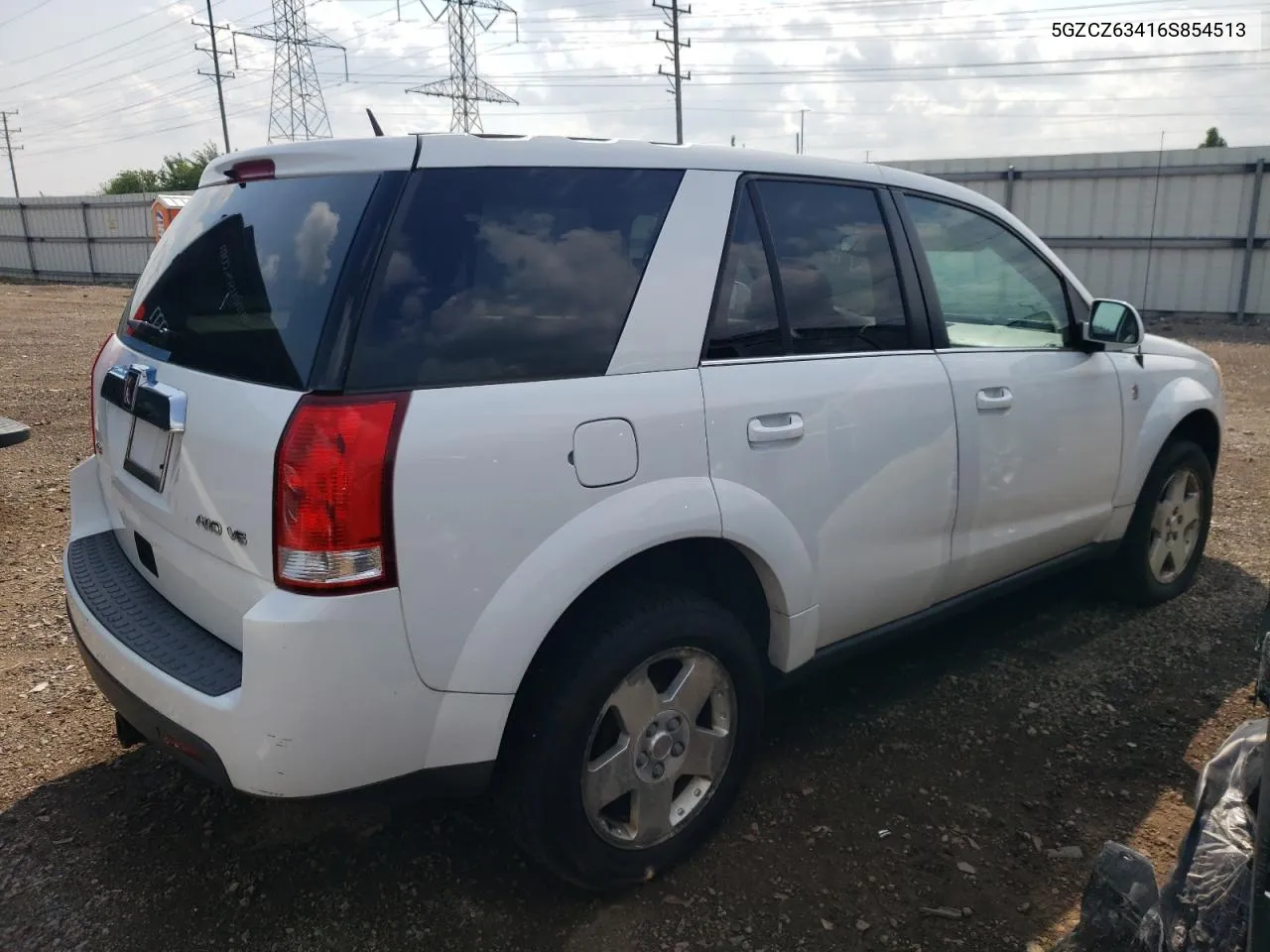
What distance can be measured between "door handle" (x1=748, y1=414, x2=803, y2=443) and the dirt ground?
1.14 metres

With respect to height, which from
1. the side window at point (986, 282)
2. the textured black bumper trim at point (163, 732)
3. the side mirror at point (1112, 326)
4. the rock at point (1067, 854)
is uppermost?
the side window at point (986, 282)

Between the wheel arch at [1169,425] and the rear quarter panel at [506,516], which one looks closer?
the rear quarter panel at [506,516]

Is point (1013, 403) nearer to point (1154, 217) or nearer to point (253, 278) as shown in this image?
point (253, 278)

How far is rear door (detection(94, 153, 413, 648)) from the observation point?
2.09 meters

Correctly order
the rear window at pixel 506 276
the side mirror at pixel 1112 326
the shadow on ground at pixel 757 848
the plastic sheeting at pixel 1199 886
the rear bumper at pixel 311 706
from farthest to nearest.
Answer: the side mirror at pixel 1112 326, the shadow on ground at pixel 757 848, the rear window at pixel 506 276, the rear bumper at pixel 311 706, the plastic sheeting at pixel 1199 886

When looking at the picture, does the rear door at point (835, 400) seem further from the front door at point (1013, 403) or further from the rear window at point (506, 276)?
the rear window at point (506, 276)

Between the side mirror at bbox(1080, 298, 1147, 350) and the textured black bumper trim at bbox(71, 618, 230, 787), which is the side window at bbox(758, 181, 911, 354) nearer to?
the side mirror at bbox(1080, 298, 1147, 350)

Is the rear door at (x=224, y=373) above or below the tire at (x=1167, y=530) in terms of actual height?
above

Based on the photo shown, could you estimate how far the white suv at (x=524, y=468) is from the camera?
6.65 ft

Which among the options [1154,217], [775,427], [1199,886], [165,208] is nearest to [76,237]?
[165,208]

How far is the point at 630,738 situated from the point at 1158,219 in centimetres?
1648

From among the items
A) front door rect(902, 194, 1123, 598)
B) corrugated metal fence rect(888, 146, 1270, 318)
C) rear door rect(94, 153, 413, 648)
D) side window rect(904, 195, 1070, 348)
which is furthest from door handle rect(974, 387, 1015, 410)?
corrugated metal fence rect(888, 146, 1270, 318)

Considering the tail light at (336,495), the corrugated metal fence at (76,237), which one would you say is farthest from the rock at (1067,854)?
the corrugated metal fence at (76,237)

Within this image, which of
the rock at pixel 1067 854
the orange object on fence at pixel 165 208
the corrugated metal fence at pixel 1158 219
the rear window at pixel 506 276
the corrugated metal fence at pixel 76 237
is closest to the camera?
the rear window at pixel 506 276
